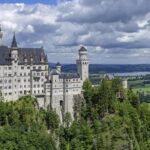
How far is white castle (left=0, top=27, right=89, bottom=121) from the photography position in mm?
105875

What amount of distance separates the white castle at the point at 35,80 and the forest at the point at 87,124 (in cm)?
279

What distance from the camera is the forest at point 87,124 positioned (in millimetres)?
93875

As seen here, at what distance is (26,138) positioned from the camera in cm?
9238

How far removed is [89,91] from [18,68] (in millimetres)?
18676

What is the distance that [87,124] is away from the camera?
106 meters

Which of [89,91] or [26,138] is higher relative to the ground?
[89,91]

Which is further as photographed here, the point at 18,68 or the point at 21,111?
the point at 18,68

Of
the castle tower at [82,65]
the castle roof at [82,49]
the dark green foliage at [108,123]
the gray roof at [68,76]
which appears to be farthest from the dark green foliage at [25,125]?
the castle roof at [82,49]

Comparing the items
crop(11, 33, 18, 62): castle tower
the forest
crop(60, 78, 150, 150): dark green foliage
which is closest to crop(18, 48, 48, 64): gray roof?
crop(11, 33, 18, 62): castle tower

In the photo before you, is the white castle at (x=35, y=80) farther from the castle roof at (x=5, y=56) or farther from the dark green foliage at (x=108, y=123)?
the dark green foliage at (x=108, y=123)

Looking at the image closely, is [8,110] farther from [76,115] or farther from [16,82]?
[76,115]

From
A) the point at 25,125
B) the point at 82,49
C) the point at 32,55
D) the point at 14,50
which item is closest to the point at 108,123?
the point at 25,125

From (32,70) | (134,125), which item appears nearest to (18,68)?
(32,70)

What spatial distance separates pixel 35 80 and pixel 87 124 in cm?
1687
